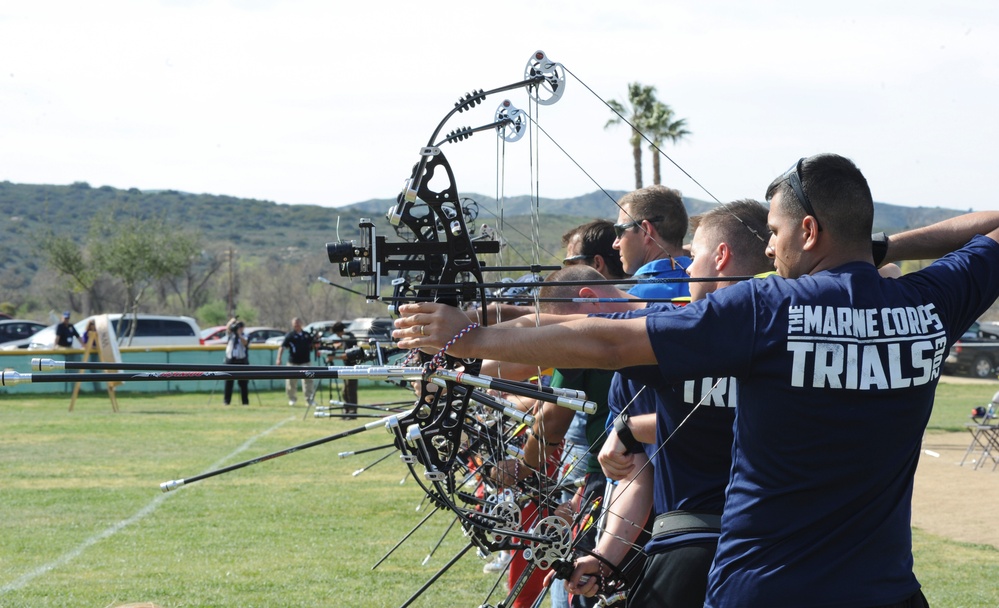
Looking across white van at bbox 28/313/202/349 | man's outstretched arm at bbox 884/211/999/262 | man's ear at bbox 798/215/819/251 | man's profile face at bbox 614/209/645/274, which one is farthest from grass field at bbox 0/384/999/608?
white van at bbox 28/313/202/349

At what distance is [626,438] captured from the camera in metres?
3.73

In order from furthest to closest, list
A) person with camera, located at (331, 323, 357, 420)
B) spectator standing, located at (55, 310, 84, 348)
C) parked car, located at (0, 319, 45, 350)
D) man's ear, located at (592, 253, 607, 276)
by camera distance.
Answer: parked car, located at (0, 319, 45, 350), spectator standing, located at (55, 310, 84, 348), person with camera, located at (331, 323, 357, 420), man's ear, located at (592, 253, 607, 276)

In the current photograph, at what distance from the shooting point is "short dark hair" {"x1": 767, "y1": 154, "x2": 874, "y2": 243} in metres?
2.60

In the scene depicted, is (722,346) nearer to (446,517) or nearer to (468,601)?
(468,601)

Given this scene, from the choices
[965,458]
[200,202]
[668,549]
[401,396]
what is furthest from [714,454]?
[200,202]

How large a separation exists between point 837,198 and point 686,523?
1120 mm

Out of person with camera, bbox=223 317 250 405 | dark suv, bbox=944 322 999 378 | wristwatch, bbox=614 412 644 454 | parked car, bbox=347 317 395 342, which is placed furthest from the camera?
dark suv, bbox=944 322 999 378

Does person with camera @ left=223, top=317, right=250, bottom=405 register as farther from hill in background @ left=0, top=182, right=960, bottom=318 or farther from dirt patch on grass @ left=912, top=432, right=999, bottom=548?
hill in background @ left=0, top=182, right=960, bottom=318

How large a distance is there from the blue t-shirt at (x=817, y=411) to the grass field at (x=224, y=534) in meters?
4.50

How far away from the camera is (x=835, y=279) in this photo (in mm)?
2496

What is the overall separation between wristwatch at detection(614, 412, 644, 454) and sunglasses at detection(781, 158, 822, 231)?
4.26 ft

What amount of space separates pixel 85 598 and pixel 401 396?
60.0 ft

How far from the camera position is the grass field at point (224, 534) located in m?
7.11

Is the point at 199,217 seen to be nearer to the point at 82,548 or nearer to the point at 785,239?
the point at 82,548
